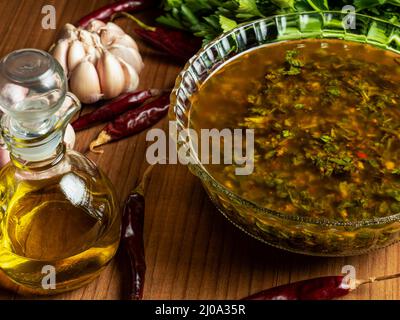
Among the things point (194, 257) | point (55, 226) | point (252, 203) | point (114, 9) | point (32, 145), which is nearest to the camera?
point (32, 145)

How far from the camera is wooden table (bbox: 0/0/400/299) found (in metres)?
2.79

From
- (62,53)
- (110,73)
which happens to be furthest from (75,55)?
(110,73)

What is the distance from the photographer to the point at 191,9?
367 cm

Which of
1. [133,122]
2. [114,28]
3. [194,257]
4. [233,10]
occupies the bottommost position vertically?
[194,257]

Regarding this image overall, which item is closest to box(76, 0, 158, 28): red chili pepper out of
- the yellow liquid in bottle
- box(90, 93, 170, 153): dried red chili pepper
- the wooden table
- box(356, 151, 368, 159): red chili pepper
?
box(90, 93, 170, 153): dried red chili pepper

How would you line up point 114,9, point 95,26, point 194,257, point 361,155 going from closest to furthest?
point 361,155 → point 194,257 → point 95,26 → point 114,9

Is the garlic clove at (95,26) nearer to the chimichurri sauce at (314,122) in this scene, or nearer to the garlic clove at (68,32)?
the garlic clove at (68,32)

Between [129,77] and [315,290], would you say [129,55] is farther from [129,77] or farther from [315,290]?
[315,290]

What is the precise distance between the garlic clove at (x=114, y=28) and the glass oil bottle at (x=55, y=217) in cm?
109

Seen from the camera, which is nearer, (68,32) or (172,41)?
(68,32)

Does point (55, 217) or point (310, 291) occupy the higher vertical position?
point (55, 217)

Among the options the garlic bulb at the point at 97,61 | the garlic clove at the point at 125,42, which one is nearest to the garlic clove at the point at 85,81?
the garlic bulb at the point at 97,61

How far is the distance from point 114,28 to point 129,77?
12.2 inches

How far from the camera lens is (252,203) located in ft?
8.21
